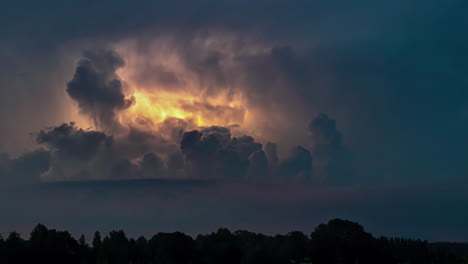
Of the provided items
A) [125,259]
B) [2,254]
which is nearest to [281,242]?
[125,259]

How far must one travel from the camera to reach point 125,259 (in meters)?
171

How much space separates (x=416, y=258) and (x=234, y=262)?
202ft

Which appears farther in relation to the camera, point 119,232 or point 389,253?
point 389,253

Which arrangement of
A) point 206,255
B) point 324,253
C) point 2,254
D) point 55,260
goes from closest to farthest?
point 2,254 < point 55,260 < point 324,253 < point 206,255

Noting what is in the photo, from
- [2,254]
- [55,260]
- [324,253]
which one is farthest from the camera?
[324,253]

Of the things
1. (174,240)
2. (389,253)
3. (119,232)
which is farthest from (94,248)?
(389,253)

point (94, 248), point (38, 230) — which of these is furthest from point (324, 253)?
point (38, 230)

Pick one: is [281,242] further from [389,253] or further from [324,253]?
[389,253]

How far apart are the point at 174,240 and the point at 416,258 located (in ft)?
269

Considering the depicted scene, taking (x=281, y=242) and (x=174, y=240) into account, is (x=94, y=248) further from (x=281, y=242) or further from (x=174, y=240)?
(x=281, y=242)

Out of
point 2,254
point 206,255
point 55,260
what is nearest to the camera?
point 2,254

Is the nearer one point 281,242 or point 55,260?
point 55,260

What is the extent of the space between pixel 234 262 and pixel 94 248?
4513 centimetres

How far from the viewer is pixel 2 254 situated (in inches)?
5876
